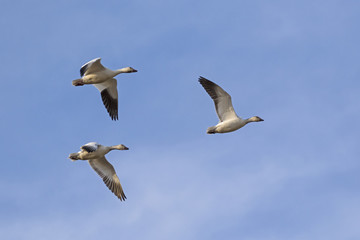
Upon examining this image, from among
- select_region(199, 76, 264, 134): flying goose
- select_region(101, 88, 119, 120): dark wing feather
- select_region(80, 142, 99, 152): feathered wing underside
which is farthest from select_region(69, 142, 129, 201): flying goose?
select_region(199, 76, 264, 134): flying goose

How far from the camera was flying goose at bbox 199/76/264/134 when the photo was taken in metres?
22.2

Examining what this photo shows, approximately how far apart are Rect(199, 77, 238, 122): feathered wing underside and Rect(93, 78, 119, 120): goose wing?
388 centimetres

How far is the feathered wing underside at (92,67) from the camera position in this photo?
73.7 ft

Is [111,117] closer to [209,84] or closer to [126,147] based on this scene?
[126,147]

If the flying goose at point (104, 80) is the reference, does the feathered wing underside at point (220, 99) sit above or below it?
below

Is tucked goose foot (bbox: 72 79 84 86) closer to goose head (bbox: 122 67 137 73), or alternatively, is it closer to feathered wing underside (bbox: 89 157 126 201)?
goose head (bbox: 122 67 137 73)

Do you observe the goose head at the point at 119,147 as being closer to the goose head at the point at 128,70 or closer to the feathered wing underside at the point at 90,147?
the feathered wing underside at the point at 90,147

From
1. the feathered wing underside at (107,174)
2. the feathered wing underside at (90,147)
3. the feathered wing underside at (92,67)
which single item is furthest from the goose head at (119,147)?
the feathered wing underside at (92,67)

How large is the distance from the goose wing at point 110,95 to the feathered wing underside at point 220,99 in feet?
12.7

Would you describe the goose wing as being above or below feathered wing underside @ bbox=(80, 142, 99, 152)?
above

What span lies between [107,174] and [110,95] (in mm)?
2925

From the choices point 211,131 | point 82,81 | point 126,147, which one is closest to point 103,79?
point 82,81

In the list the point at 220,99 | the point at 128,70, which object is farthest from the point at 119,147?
the point at 220,99

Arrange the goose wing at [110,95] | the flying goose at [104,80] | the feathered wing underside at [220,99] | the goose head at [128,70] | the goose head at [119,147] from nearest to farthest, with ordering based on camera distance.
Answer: the feathered wing underside at [220,99] → the flying goose at [104,80] → the goose head at [119,147] → the goose head at [128,70] → the goose wing at [110,95]
